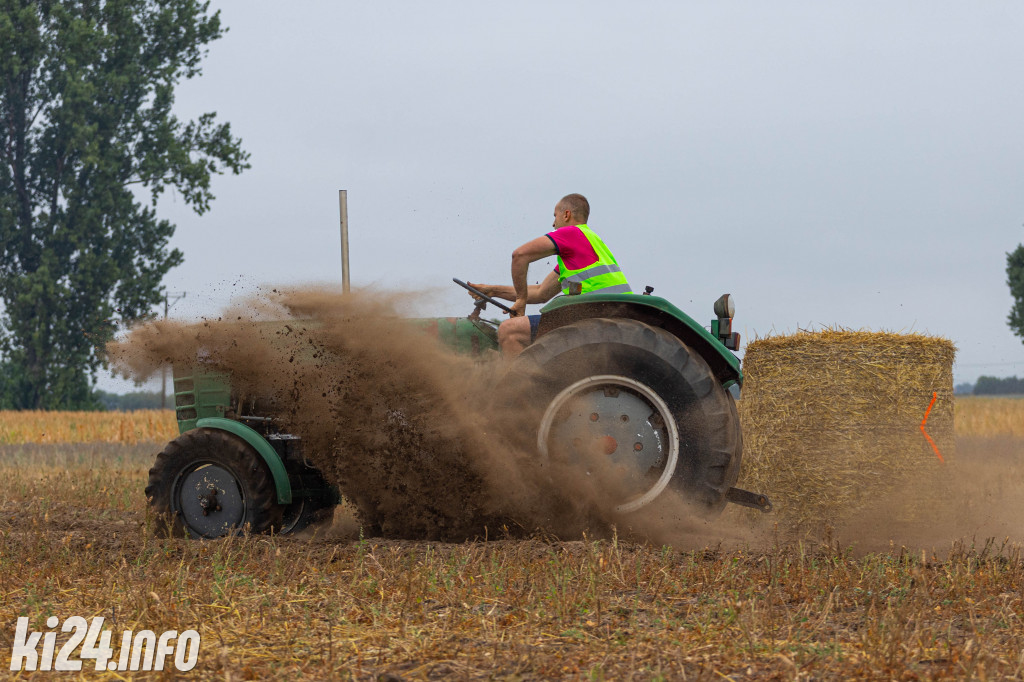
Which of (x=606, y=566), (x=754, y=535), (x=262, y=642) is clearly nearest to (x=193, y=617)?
(x=262, y=642)

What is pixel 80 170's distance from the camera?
32.4 meters

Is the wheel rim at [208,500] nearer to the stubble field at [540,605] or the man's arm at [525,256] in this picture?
the stubble field at [540,605]

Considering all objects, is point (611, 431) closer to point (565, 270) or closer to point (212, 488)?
point (565, 270)

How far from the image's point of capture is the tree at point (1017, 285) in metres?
45.2

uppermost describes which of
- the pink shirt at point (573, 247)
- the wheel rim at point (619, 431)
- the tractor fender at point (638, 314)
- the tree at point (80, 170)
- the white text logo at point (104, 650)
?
the tree at point (80, 170)

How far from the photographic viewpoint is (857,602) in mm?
4457

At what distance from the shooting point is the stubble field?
11.8 ft

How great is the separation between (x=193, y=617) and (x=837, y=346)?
544cm

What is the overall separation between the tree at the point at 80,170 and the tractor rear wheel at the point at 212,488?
26388mm

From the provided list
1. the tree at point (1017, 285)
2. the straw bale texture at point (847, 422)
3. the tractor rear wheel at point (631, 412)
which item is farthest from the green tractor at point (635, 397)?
the tree at point (1017, 285)

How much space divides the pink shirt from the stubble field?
1685 millimetres

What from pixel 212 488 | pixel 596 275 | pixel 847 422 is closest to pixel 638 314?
pixel 596 275

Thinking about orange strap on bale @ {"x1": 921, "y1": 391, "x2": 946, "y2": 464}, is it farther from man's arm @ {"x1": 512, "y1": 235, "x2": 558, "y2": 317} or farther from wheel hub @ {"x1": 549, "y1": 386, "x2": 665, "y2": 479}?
man's arm @ {"x1": 512, "y1": 235, "x2": 558, "y2": 317}

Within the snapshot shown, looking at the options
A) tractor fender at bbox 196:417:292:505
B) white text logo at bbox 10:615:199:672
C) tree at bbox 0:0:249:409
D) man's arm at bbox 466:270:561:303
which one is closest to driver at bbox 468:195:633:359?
man's arm at bbox 466:270:561:303
